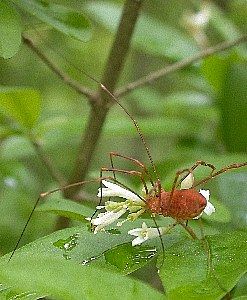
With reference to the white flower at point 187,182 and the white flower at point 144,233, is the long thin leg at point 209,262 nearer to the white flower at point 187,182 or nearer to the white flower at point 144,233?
the white flower at point 144,233

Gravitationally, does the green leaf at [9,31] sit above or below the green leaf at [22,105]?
above

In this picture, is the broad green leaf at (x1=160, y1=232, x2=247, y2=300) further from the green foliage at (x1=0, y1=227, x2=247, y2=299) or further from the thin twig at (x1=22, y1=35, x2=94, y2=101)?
the thin twig at (x1=22, y1=35, x2=94, y2=101)

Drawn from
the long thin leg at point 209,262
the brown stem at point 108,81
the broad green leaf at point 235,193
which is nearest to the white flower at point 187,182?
the long thin leg at point 209,262

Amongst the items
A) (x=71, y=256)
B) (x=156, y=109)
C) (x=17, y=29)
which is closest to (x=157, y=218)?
(x=71, y=256)

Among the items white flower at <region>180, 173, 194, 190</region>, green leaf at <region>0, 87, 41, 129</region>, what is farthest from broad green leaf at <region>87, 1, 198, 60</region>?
white flower at <region>180, 173, 194, 190</region>

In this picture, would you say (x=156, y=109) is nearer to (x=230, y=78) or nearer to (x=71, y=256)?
(x=230, y=78)

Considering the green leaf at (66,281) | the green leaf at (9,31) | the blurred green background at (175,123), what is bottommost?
the blurred green background at (175,123)
